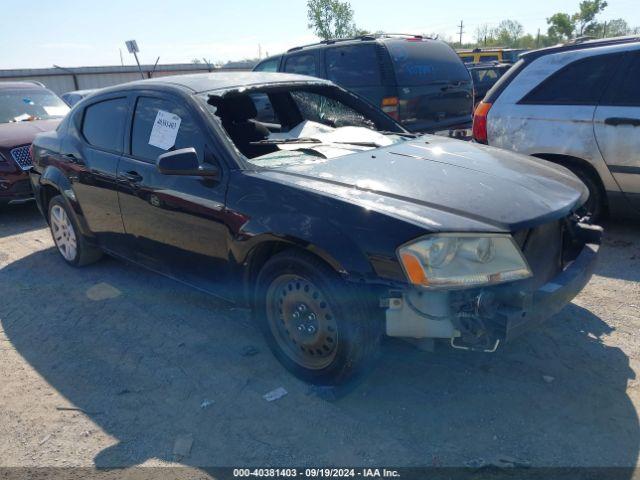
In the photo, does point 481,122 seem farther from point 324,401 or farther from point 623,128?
point 324,401

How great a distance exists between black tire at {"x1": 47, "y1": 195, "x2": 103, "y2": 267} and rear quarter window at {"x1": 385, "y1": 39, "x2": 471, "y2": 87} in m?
4.44

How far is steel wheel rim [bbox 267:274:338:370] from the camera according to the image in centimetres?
298

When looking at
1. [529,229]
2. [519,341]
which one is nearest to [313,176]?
[529,229]

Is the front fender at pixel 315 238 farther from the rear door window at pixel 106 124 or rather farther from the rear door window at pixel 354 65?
the rear door window at pixel 354 65

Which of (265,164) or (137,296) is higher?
(265,164)

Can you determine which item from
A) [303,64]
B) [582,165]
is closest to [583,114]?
[582,165]

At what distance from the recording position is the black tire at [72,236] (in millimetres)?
5074

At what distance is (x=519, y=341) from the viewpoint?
3.58m

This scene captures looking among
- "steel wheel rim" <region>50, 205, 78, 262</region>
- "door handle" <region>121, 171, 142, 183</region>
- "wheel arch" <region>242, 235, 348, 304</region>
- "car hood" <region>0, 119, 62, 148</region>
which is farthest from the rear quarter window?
"car hood" <region>0, 119, 62, 148</region>

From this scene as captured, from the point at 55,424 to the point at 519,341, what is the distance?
2.83 metres

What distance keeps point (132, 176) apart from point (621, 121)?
423 centimetres

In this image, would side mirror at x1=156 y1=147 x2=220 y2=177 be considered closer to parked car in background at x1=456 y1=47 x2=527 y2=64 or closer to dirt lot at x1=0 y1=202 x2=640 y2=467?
dirt lot at x1=0 y1=202 x2=640 y2=467

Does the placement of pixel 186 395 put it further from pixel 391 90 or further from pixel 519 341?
pixel 391 90

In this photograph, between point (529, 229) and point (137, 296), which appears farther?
point (137, 296)
